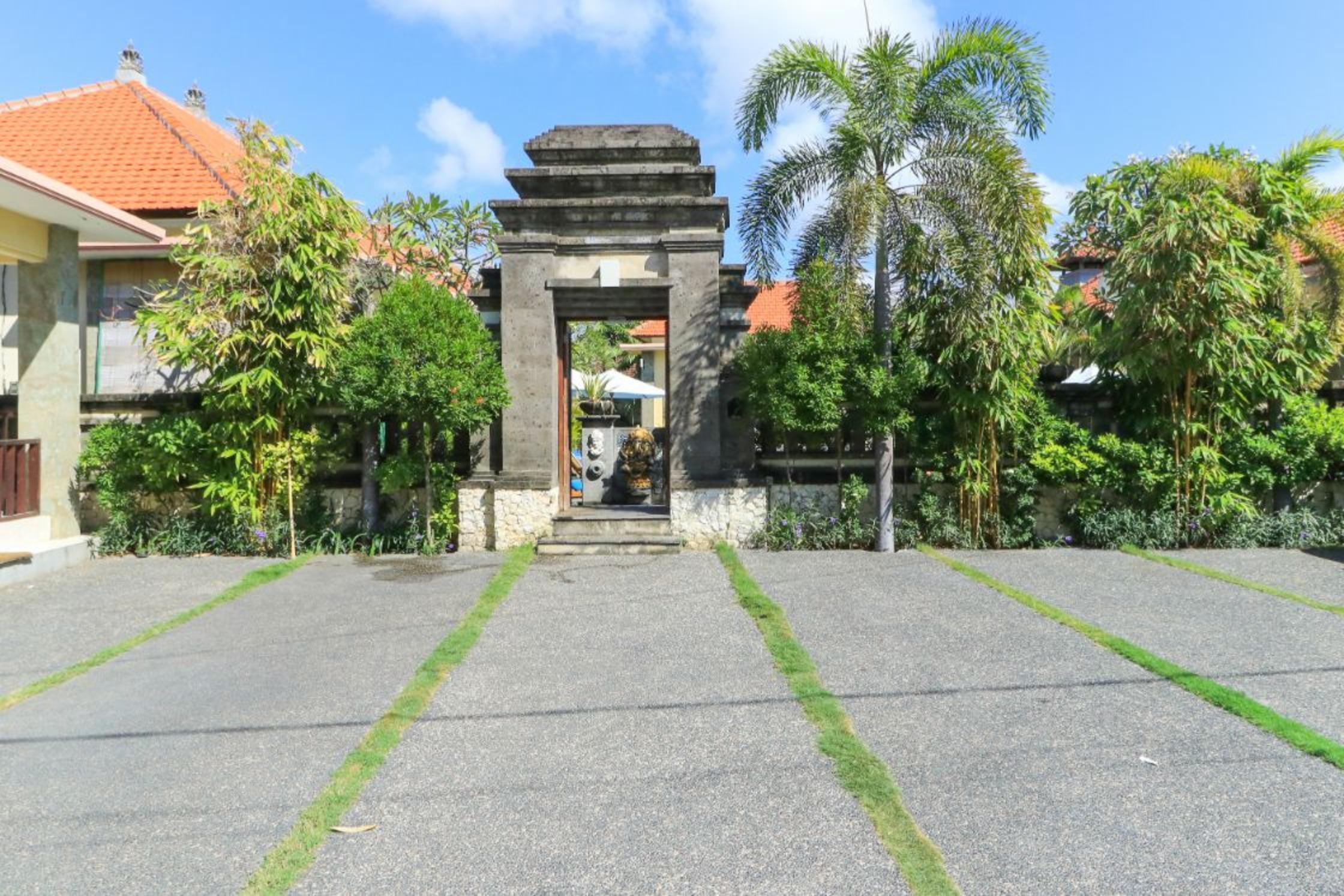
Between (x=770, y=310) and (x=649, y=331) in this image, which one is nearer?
(x=770, y=310)

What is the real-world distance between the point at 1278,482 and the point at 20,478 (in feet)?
42.1

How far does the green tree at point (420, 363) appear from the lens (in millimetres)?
8336

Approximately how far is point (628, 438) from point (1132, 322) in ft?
24.1

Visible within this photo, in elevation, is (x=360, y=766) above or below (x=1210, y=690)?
below

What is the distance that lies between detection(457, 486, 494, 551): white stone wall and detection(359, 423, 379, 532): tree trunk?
924mm

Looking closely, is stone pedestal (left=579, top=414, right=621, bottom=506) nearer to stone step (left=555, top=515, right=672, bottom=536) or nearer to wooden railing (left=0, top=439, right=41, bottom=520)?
stone step (left=555, top=515, right=672, bottom=536)

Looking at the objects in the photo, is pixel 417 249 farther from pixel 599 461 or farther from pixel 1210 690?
pixel 1210 690

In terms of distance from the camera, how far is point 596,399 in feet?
55.2

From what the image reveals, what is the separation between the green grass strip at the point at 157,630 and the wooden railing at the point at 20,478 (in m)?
2.50

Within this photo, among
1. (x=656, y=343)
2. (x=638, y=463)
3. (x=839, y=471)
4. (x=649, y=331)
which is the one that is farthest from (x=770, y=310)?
(x=839, y=471)

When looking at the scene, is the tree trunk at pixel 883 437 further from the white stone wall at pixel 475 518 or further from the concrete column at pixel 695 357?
the white stone wall at pixel 475 518

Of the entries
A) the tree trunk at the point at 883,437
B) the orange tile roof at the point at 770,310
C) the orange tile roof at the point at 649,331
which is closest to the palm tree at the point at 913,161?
the tree trunk at the point at 883,437

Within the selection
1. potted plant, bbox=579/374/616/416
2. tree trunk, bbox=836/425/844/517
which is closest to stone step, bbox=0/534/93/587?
tree trunk, bbox=836/425/844/517

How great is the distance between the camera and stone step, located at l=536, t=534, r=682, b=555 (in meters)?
9.12
